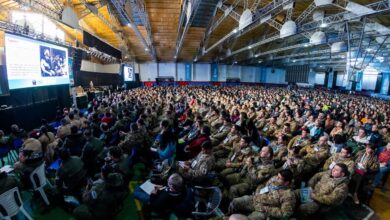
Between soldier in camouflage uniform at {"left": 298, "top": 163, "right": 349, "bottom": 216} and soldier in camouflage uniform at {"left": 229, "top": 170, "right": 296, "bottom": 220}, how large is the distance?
0.46m

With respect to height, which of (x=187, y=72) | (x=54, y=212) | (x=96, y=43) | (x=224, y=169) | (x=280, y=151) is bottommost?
(x=54, y=212)

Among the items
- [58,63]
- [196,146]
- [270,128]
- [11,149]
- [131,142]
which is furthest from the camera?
[58,63]

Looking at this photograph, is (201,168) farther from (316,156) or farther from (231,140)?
(316,156)

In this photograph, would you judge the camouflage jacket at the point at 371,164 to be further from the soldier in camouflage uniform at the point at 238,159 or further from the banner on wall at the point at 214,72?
the banner on wall at the point at 214,72

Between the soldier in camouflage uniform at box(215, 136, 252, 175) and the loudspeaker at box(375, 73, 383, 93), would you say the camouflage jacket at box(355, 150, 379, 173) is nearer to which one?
the soldier in camouflage uniform at box(215, 136, 252, 175)

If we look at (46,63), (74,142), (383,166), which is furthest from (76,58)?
(383,166)

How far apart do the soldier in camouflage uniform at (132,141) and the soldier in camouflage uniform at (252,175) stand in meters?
2.05

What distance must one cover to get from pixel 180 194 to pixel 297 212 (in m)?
1.72

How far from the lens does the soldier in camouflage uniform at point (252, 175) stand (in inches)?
133

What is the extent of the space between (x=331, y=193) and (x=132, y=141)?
3.66m

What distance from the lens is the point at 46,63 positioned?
8.65 metres

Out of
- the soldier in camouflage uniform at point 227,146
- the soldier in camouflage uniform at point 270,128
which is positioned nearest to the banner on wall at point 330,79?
the soldier in camouflage uniform at point 270,128

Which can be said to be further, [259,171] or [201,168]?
[201,168]

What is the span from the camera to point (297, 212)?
2.97 m
